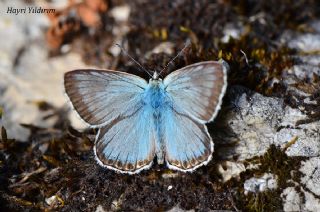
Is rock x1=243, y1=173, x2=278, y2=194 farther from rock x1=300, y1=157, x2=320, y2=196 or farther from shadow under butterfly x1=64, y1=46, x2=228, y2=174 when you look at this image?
shadow under butterfly x1=64, y1=46, x2=228, y2=174

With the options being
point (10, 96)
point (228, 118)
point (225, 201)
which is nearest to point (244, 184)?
point (225, 201)

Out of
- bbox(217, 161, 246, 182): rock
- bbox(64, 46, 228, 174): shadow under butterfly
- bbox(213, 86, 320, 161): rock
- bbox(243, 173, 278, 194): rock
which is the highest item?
bbox(64, 46, 228, 174): shadow under butterfly

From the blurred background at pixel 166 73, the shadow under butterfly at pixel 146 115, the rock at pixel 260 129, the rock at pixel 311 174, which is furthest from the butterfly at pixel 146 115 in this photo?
the rock at pixel 311 174

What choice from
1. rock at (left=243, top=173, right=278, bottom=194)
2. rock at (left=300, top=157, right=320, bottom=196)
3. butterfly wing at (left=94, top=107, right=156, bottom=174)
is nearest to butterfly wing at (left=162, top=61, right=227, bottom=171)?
butterfly wing at (left=94, top=107, right=156, bottom=174)

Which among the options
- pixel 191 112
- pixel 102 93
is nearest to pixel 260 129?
pixel 191 112

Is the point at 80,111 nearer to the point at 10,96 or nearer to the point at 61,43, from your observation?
the point at 10,96

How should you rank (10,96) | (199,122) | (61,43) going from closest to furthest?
(199,122) < (10,96) < (61,43)

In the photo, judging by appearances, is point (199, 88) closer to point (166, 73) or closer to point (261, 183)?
point (166, 73)
